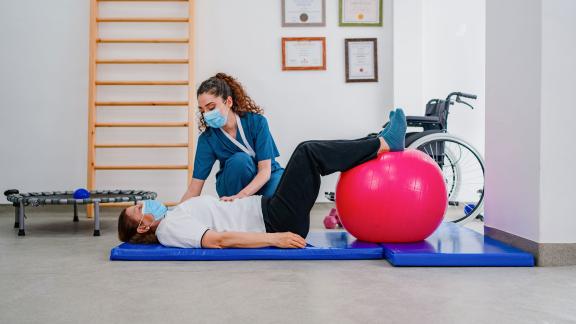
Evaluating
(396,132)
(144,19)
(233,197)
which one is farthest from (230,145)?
(144,19)

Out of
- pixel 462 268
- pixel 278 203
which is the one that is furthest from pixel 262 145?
pixel 462 268

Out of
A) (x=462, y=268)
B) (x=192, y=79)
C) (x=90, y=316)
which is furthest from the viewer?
(x=192, y=79)

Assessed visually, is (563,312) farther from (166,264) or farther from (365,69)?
(365,69)

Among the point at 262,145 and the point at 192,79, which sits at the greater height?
the point at 192,79

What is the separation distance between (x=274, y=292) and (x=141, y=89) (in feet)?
11.9

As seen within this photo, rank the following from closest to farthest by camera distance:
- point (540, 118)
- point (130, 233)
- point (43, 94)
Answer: point (540, 118)
point (130, 233)
point (43, 94)

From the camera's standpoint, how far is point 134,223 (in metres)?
2.64

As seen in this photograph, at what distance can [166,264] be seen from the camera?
8.38 feet

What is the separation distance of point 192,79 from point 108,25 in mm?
996

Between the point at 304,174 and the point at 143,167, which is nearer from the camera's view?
the point at 304,174

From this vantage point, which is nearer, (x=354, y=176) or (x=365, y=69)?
(x=354, y=176)

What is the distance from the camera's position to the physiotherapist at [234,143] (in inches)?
122

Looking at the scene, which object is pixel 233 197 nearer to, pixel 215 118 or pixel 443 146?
pixel 215 118

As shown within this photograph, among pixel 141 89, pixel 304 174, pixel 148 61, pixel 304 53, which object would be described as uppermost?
pixel 304 53
